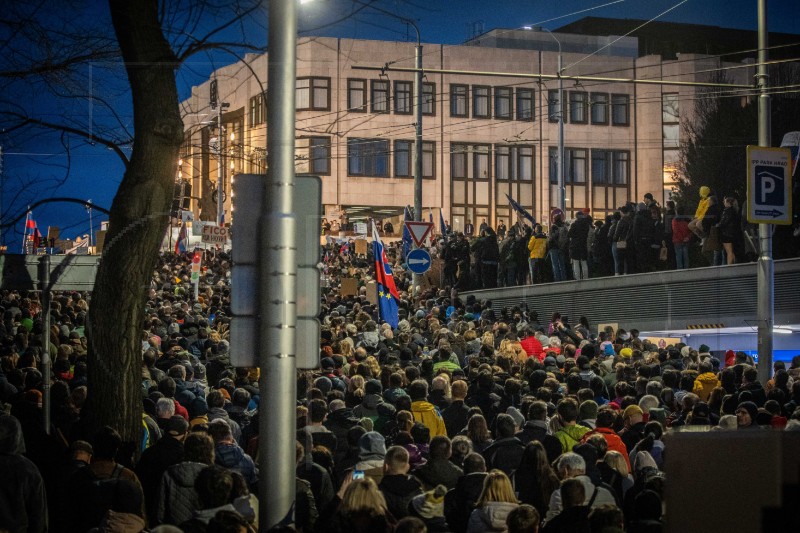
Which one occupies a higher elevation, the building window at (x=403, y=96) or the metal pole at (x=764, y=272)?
the building window at (x=403, y=96)

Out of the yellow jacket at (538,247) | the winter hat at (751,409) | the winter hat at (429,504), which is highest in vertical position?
the yellow jacket at (538,247)

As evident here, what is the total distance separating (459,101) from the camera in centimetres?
6981

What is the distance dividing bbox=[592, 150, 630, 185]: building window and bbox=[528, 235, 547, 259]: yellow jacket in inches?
1768

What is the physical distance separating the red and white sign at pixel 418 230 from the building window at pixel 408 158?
42483 mm

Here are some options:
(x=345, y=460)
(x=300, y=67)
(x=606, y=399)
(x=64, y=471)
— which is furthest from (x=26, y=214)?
(x=300, y=67)

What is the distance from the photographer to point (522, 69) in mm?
70312

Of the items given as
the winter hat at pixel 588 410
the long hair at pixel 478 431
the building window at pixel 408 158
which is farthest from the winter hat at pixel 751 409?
the building window at pixel 408 158

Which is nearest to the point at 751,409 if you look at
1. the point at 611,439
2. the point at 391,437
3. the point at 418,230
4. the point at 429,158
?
the point at 611,439

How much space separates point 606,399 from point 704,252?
1017 cm

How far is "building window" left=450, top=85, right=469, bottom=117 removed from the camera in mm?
69375

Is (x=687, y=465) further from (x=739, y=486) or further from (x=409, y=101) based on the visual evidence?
(x=409, y=101)

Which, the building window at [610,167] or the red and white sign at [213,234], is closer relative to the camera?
the red and white sign at [213,234]

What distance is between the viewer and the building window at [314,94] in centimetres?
6762

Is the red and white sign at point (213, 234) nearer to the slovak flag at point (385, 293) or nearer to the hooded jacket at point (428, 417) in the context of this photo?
the slovak flag at point (385, 293)
